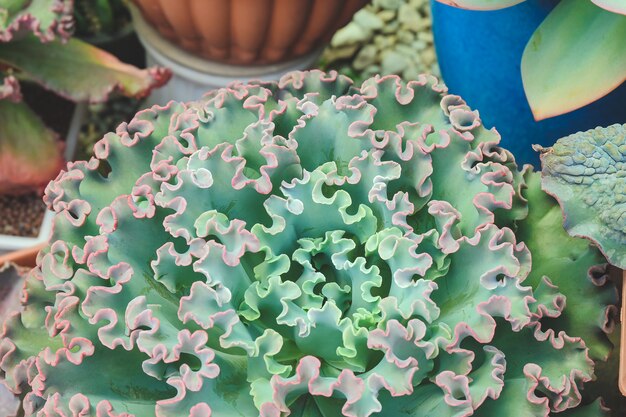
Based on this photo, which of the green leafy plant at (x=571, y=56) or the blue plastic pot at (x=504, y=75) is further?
the blue plastic pot at (x=504, y=75)

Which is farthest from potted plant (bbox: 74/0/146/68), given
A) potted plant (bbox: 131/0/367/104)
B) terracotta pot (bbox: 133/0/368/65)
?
terracotta pot (bbox: 133/0/368/65)

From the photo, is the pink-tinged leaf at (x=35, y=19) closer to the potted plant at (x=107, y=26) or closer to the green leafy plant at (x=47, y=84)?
the green leafy plant at (x=47, y=84)

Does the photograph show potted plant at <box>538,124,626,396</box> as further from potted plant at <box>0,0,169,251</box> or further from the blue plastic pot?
potted plant at <box>0,0,169,251</box>

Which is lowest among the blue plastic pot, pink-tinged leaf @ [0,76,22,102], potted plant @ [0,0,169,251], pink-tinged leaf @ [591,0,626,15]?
potted plant @ [0,0,169,251]

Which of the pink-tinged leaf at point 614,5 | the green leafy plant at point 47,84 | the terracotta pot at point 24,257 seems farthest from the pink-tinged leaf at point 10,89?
the pink-tinged leaf at point 614,5

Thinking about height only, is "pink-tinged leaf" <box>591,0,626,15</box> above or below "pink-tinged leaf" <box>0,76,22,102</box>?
above

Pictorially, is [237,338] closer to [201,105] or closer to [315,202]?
[315,202]

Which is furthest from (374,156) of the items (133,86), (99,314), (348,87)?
(133,86)
